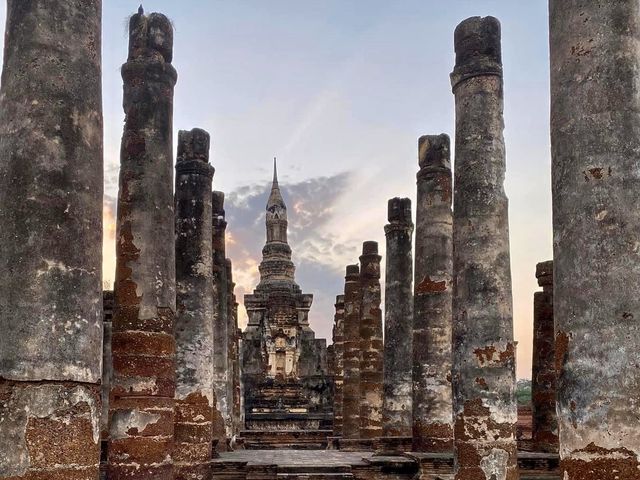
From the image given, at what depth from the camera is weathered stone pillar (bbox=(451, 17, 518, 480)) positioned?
11.6 meters

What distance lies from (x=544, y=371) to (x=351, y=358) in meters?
10.6

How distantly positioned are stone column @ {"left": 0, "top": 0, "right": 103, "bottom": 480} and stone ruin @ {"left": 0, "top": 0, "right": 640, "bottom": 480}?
0.05 feet

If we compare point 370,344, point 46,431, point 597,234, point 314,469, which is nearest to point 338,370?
point 370,344

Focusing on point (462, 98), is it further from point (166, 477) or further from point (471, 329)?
point (166, 477)

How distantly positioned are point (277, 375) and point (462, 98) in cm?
3817

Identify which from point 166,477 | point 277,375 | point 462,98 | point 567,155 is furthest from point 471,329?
point 277,375

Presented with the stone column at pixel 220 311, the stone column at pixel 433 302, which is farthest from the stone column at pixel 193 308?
the stone column at pixel 433 302

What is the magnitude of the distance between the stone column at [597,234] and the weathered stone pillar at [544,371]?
11457 mm

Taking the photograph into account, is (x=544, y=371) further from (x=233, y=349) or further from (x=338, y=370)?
(x=338, y=370)

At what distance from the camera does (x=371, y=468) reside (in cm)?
1681

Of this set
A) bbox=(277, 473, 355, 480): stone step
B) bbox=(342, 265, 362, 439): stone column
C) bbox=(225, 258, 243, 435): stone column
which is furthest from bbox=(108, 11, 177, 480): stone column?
bbox=(342, 265, 362, 439): stone column

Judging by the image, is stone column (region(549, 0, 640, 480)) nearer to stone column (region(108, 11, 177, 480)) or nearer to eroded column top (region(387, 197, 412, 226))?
stone column (region(108, 11, 177, 480))

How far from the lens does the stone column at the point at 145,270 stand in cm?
1036

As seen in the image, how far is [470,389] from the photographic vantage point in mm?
11719
